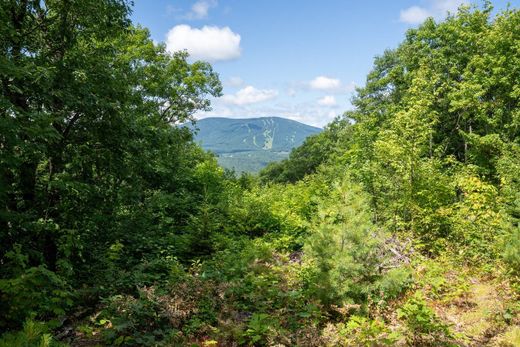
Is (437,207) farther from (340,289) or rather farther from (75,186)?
(75,186)

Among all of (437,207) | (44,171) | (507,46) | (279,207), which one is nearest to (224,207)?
(279,207)

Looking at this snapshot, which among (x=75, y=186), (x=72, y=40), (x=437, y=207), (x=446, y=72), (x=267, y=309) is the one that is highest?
(x=446, y=72)

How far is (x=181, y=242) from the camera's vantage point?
10.6m

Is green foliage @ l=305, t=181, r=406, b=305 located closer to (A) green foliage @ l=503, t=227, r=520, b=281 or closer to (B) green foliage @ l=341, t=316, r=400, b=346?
(B) green foliage @ l=341, t=316, r=400, b=346

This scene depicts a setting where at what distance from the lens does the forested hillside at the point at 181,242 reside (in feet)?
20.1

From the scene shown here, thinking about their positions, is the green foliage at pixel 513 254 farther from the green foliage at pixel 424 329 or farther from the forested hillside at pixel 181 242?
the green foliage at pixel 424 329

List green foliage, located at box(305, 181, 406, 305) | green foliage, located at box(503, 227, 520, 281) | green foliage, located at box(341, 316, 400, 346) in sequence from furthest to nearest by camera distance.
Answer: green foliage, located at box(503, 227, 520, 281) < green foliage, located at box(305, 181, 406, 305) < green foliage, located at box(341, 316, 400, 346)

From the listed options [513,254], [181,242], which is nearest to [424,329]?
[513,254]

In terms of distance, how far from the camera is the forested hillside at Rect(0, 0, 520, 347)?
612 centimetres

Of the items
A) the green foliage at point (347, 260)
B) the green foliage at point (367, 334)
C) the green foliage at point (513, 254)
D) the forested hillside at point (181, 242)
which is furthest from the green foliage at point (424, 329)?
the green foliage at point (513, 254)

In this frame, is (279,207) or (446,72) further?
(446,72)

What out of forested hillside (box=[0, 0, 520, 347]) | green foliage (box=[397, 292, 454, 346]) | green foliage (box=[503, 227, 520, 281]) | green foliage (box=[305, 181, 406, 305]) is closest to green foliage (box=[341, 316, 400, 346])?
forested hillside (box=[0, 0, 520, 347])

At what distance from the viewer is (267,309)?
742 cm

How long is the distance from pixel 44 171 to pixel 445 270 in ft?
35.9
